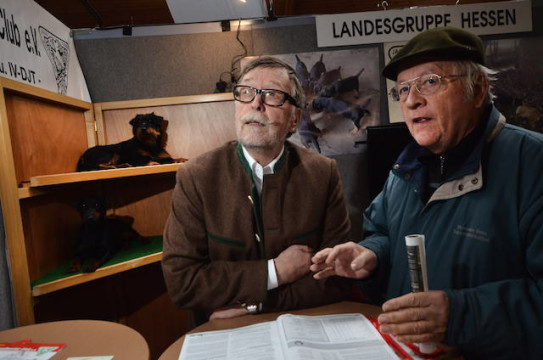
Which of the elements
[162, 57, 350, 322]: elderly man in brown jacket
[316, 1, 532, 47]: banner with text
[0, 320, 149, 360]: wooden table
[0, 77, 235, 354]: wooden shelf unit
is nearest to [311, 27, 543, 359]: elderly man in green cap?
[162, 57, 350, 322]: elderly man in brown jacket

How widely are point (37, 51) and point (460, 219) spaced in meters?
2.05

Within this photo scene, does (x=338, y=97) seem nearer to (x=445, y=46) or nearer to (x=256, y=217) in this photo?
(x=256, y=217)

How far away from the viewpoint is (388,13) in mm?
2395

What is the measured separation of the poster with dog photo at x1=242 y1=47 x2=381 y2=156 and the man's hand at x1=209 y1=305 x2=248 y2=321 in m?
1.49

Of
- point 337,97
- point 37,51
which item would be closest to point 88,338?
point 37,51

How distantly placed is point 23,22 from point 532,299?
7.28 ft

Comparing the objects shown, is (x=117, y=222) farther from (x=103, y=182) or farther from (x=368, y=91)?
(x=368, y=91)

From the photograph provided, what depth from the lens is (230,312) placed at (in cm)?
118

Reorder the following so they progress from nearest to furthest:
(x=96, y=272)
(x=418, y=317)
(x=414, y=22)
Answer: (x=418, y=317)
(x=96, y=272)
(x=414, y=22)

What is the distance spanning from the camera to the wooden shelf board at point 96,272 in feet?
5.08

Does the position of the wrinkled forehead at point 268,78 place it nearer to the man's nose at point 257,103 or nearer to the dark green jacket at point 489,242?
the man's nose at point 257,103

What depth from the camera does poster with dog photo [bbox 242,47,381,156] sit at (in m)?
2.46

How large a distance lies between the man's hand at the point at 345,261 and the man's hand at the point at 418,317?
0.26m

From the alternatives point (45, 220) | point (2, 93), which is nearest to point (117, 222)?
point (45, 220)
